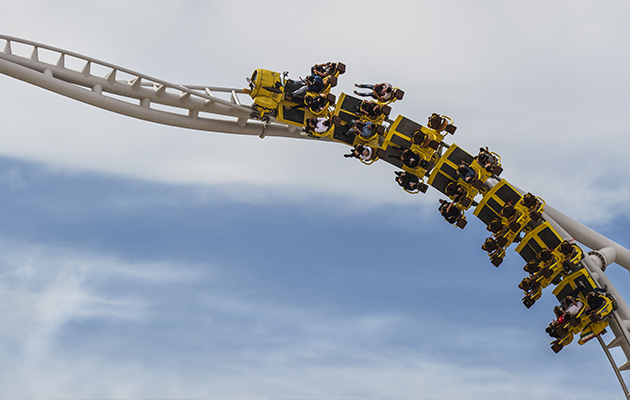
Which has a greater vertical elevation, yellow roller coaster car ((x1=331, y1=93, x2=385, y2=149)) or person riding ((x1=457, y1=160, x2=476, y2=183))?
yellow roller coaster car ((x1=331, y1=93, x2=385, y2=149))

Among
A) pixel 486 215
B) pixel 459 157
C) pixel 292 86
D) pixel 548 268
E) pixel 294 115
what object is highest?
pixel 292 86

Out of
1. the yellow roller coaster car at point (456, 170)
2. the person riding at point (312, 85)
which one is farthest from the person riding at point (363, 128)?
the yellow roller coaster car at point (456, 170)

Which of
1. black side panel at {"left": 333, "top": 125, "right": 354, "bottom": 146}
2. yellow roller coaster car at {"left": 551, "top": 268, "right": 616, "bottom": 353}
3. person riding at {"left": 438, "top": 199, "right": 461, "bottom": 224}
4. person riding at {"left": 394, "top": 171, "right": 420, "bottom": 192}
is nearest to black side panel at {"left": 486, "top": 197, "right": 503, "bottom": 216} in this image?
person riding at {"left": 438, "top": 199, "right": 461, "bottom": 224}

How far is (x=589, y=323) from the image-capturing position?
2183cm

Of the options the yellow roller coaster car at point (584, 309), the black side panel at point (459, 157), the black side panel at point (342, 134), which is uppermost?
the black side panel at point (342, 134)

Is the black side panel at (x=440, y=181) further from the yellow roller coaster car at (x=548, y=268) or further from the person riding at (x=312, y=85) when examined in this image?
the person riding at (x=312, y=85)

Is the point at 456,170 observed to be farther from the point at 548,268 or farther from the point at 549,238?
the point at 548,268

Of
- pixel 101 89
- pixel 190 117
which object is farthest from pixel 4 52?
pixel 190 117

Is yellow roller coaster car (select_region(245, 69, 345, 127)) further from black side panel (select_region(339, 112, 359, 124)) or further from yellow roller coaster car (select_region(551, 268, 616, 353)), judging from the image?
yellow roller coaster car (select_region(551, 268, 616, 353))

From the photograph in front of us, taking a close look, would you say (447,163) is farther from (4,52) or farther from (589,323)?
(4,52)

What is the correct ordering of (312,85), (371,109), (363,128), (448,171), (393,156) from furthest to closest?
(448,171) < (393,156) < (363,128) < (371,109) < (312,85)

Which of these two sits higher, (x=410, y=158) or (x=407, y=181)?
(x=410, y=158)

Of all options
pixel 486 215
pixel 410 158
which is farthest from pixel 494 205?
pixel 410 158

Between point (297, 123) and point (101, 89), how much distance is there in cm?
580
